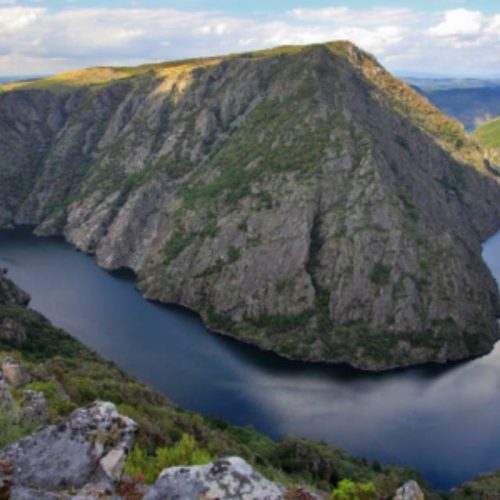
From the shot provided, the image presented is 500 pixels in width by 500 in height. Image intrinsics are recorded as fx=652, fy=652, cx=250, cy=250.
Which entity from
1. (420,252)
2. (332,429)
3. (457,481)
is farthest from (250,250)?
(457,481)

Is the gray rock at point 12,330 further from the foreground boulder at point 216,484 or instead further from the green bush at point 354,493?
the foreground boulder at point 216,484

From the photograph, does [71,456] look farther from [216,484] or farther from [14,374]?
[14,374]

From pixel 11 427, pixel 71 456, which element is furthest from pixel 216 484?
pixel 11 427

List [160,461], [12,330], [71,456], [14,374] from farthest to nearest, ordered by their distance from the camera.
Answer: [12,330]
[14,374]
[160,461]
[71,456]

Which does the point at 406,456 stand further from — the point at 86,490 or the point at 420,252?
the point at 86,490

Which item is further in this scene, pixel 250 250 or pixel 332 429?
pixel 250 250

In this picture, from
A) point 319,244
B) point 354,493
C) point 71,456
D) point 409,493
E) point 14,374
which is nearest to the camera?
point 71,456

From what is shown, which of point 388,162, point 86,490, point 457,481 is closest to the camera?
point 86,490
